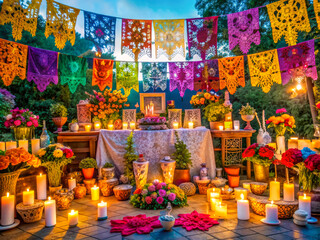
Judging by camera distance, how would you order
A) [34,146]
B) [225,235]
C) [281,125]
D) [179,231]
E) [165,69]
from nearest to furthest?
[225,235], [179,231], [34,146], [281,125], [165,69]

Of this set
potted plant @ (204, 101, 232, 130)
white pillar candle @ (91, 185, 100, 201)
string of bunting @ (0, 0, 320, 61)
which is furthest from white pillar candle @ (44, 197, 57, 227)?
potted plant @ (204, 101, 232, 130)

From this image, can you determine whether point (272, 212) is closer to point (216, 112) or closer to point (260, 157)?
point (260, 157)

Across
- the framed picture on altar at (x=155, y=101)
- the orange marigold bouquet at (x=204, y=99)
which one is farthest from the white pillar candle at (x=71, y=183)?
the orange marigold bouquet at (x=204, y=99)

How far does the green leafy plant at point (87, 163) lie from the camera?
4910 millimetres

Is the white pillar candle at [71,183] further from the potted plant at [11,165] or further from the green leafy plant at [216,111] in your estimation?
the green leafy plant at [216,111]

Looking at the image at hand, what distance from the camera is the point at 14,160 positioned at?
3.29 meters

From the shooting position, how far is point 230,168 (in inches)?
196

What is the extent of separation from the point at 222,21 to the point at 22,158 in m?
7.81

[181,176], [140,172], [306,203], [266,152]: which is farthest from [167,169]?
[306,203]

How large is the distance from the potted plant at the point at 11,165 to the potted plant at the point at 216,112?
3.67 metres

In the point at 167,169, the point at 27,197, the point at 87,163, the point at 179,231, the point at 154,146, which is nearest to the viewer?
the point at 179,231

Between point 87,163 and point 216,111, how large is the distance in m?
3.00

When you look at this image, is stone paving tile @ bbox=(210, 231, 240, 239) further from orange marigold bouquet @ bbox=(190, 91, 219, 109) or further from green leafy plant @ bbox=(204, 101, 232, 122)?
orange marigold bouquet @ bbox=(190, 91, 219, 109)

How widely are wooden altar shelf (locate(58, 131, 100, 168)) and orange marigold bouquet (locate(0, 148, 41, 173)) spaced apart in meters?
1.59
